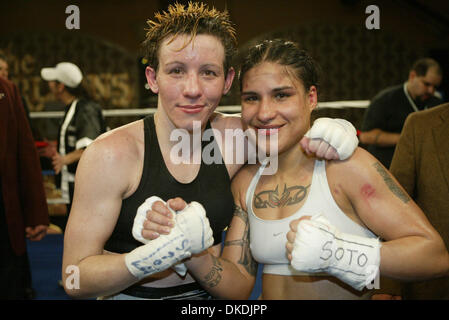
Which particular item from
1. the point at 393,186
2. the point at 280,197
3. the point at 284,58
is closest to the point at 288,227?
the point at 280,197

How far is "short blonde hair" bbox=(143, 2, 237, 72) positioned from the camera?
1.33 meters

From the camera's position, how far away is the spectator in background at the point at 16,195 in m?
2.17

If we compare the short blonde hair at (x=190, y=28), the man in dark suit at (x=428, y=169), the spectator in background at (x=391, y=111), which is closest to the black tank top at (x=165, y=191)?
the short blonde hair at (x=190, y=28)

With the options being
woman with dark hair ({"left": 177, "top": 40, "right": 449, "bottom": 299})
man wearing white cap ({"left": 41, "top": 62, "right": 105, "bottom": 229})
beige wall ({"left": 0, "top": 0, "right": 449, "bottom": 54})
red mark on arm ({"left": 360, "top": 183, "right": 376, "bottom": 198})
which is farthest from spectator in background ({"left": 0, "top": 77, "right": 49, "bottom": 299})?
beige wall ({"left": 0, "top": 0, "right": 449, "bottom": 54})

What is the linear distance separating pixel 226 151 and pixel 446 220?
902 mm

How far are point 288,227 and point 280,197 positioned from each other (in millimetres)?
125

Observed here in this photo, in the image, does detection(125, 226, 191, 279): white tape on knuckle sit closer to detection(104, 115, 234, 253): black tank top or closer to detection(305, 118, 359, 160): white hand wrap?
detection(104, 115, 234, 253): black tank top

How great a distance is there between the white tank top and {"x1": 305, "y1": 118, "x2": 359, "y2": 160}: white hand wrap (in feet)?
0.40

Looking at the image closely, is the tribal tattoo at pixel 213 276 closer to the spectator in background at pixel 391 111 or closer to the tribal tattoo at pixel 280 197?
the tribal tattoo at pixel 280 197

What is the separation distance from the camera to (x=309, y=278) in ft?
4.64

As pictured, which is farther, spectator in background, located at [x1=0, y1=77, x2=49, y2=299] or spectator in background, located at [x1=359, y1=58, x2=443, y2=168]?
spectator in background, located at [x1=359, y1=58, x2=443, y2=168]

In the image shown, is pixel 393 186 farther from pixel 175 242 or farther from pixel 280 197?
pixel 175 242

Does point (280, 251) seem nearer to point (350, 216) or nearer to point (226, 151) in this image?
point (350, 216)
